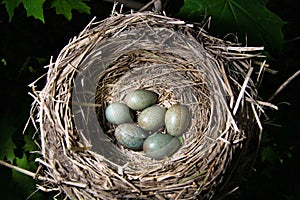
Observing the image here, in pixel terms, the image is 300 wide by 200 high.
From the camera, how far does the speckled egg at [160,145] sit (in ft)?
6.13

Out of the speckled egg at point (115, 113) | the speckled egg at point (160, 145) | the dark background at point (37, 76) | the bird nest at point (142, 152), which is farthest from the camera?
the dark background at point (37, 76)

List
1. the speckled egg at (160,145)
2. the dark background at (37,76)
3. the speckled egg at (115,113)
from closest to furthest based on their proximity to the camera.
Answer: the speckled egg at (160,145) → the speckled egg at (115,113) → the dark background at (37,76)

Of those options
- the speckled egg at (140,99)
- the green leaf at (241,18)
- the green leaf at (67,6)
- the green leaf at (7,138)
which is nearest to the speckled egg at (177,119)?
the speckled egg at (140,99)

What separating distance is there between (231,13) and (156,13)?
0.85 ft

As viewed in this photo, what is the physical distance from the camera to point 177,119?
1.95m

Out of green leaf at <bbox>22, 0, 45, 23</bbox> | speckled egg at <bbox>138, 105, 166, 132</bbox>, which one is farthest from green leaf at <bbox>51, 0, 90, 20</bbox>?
speckled egg at <bbox>138, 105, 166, 132</bbox>

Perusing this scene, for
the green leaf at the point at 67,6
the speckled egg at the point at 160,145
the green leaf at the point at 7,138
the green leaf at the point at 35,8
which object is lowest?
the green leaf at the point at 7,138

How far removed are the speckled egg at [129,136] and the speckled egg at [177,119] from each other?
90 mm

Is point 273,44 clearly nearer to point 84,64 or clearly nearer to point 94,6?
point 84,64

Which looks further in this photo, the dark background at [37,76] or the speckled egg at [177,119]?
the dark background at [37,76]

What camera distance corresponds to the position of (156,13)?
1.77 meters

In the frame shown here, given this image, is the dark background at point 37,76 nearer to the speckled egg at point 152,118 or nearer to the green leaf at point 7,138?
the green leaf at point 7,138

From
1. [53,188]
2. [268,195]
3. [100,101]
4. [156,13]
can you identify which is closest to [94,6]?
[100,101]

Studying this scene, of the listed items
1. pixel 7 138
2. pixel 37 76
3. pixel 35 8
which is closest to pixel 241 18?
pixel 35 8
